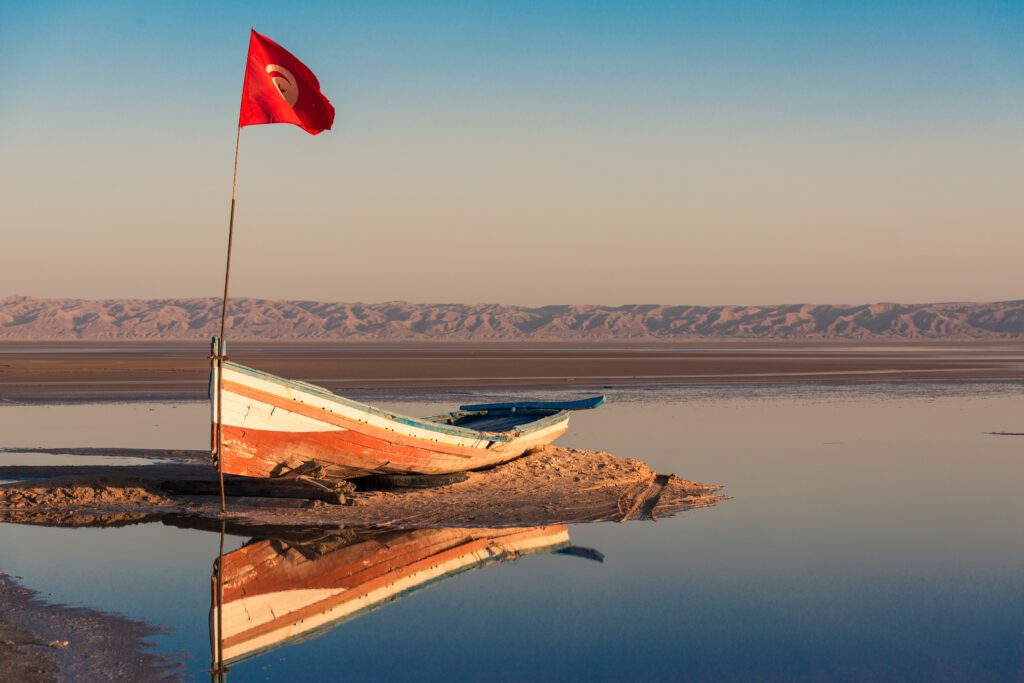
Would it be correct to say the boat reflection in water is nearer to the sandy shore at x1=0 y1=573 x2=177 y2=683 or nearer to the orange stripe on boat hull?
the sandy shore at x1=0 y1=573 x2=177 y2=683

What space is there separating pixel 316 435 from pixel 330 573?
429 centimetres

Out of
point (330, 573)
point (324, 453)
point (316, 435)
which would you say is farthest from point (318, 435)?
point (330, 573)

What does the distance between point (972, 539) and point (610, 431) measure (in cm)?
1318

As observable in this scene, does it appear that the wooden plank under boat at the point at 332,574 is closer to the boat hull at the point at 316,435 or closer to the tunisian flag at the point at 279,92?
the boat hull at the point at 316,435

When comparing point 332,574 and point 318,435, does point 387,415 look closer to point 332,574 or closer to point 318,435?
point 318,435

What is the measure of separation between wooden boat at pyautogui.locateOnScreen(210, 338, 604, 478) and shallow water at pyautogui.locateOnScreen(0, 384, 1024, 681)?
1609 millimetres

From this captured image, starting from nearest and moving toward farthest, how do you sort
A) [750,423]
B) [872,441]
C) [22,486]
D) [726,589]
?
[726,589] → [22,486] → [872,441] → [750,423]

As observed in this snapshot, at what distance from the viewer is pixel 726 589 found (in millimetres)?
10781

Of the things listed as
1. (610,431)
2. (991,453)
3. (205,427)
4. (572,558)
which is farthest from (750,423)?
(572,558)

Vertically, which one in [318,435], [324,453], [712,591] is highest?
[318,435]

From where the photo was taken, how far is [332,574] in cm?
1120

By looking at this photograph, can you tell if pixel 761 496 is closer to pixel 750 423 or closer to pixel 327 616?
pixel 327 616

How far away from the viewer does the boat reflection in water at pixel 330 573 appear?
929 cm

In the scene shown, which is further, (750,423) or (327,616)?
(750,423)
